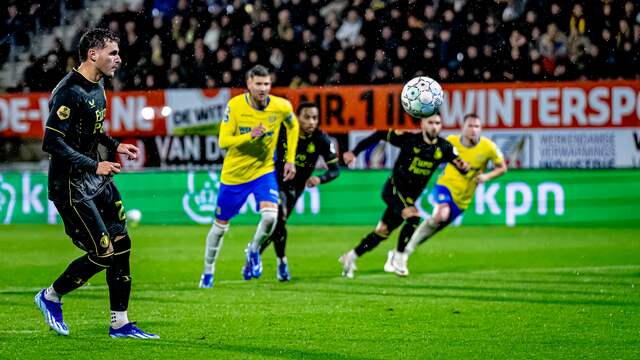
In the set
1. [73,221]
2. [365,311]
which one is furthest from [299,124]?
[73,221]

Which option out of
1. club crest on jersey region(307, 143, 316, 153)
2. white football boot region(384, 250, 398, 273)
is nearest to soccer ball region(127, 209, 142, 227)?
club crest on jersey region(307, 143, 316, 153)

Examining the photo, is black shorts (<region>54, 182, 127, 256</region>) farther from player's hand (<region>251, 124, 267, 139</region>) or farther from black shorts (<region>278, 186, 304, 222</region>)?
black shorts (<region>278, 186, 304, 222</region>)

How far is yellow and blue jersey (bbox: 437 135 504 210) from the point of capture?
43.6 feet

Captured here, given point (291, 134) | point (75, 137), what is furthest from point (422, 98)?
point (75, 137)

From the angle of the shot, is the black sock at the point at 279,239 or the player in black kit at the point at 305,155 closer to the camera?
the black sock at the point at 279,239

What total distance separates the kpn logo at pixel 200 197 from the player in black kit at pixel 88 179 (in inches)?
430

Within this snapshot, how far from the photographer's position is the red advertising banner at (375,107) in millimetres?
18703

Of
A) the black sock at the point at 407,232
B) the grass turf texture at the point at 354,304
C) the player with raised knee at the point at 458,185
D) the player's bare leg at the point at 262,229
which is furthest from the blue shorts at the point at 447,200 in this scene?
the player's bare leg at the point at 262,229

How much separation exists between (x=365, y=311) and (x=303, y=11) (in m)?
12.1

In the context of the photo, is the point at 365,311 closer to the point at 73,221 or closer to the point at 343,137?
the point at 73,221

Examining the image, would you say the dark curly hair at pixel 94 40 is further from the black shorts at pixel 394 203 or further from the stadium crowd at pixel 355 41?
the stadium crowd at pixel 355 41

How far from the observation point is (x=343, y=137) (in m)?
19.4

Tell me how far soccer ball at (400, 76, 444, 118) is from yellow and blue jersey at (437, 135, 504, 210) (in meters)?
1.60

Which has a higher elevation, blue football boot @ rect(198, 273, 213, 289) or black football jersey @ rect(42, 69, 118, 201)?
black football jersey @ rect(42, 69, 118, 201)
